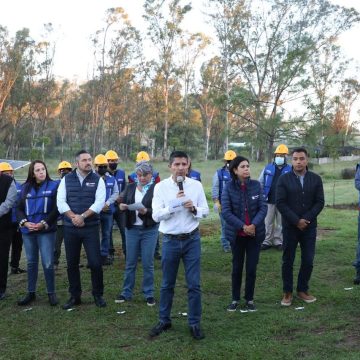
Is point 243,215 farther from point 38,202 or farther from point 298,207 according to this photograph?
point 38,202

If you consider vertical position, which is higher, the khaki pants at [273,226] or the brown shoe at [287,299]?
the khaki pants at [273,226]

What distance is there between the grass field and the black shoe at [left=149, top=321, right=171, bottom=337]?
67 millimetres

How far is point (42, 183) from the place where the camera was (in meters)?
5.79

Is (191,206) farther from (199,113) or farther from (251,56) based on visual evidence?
(199,113)

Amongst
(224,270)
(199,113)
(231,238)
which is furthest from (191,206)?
(199,113)

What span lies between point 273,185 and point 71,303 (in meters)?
4.29

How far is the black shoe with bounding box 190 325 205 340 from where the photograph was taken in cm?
447

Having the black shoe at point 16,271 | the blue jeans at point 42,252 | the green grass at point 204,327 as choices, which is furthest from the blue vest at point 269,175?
the black shoe at point 16,271

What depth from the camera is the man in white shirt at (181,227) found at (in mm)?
4523

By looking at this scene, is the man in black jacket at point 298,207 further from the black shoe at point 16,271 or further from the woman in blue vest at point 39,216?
the black shoe at point 16,271

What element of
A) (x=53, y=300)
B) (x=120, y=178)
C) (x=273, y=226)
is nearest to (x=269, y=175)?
(x=273, y=226)

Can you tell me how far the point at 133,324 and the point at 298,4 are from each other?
22058 mm

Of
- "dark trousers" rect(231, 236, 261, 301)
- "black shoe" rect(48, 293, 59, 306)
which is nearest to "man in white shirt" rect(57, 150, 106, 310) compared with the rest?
"black shoe" rect(48, 293, 59, 306)

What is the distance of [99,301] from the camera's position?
5684mm
